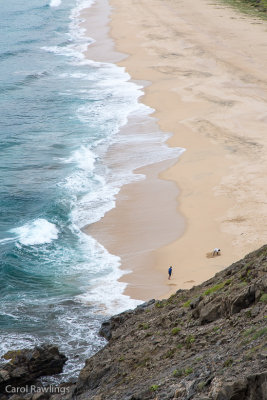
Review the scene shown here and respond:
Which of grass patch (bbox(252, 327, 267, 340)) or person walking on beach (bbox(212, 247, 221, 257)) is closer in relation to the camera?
grass patch (bbox(252, 327, 267, 340))

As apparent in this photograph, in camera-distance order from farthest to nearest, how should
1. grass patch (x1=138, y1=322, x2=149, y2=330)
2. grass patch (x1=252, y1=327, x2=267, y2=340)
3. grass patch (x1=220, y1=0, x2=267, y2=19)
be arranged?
grass patch (x1=220, y1=0, x2=267, y2=19) < grass patch (x1=138, y1=322, x2=149, y2=330) < grass patch (x1=252, y1=327, x2=267, y2=340)

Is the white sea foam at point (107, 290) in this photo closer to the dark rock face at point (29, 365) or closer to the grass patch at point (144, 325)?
the dark rock face at point (29, 365)

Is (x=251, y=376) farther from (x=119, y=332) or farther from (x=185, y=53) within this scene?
(x=185, y=53)

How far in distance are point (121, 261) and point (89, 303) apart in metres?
3.68

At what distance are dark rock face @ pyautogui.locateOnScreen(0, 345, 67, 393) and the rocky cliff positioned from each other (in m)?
1.48

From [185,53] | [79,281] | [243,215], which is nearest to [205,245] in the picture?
[243,215]

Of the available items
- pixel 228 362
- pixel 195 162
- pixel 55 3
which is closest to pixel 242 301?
pixel 228 362

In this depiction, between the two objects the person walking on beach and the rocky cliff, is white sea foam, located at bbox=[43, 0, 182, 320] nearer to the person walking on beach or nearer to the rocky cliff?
the person walking on beach

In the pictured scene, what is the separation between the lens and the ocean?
22.0 metres

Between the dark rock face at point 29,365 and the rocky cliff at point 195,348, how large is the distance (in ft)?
4.85

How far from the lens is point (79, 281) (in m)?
24.4

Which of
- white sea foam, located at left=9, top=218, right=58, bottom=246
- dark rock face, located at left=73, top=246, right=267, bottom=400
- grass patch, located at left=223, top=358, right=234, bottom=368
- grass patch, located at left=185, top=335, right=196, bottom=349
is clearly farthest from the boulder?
white sea foam, located at left=9, top=218, right=58, bottom=246

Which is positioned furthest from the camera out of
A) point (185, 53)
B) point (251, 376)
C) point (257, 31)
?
point (257, 31)

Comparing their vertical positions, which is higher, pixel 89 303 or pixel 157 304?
pixel 157 304
